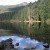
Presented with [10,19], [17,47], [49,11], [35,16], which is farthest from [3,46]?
[10,19]

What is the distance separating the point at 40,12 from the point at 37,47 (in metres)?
96.4

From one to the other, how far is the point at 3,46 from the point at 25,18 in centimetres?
12233

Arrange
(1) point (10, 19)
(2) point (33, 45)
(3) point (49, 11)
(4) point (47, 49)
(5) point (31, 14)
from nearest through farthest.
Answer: (4) point (47, 49) → (2) point (33, 45) → (3) point (49, 11) → (5) point (31, 14) → (1) point (10, 19)

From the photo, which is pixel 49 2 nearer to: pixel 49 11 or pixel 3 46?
pixel 49 11

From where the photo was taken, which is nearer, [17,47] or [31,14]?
[17,47]

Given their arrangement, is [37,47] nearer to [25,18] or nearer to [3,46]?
[3,46]

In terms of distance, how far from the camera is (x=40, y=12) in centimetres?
13200

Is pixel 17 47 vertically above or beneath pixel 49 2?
beneath

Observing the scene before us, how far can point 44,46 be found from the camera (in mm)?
36781

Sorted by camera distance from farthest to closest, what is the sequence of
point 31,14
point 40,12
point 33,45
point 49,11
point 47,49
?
point 31,14 < point 40,12 < point 49,11 < point 33,45 < point 47,49

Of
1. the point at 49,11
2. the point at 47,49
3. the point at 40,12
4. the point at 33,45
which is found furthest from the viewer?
the point at 40,12

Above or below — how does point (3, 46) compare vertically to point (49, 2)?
below

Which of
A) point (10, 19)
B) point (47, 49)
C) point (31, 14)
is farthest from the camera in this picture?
point (10, 19)

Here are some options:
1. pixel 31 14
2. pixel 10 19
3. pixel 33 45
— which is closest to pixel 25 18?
pixel 31 14
